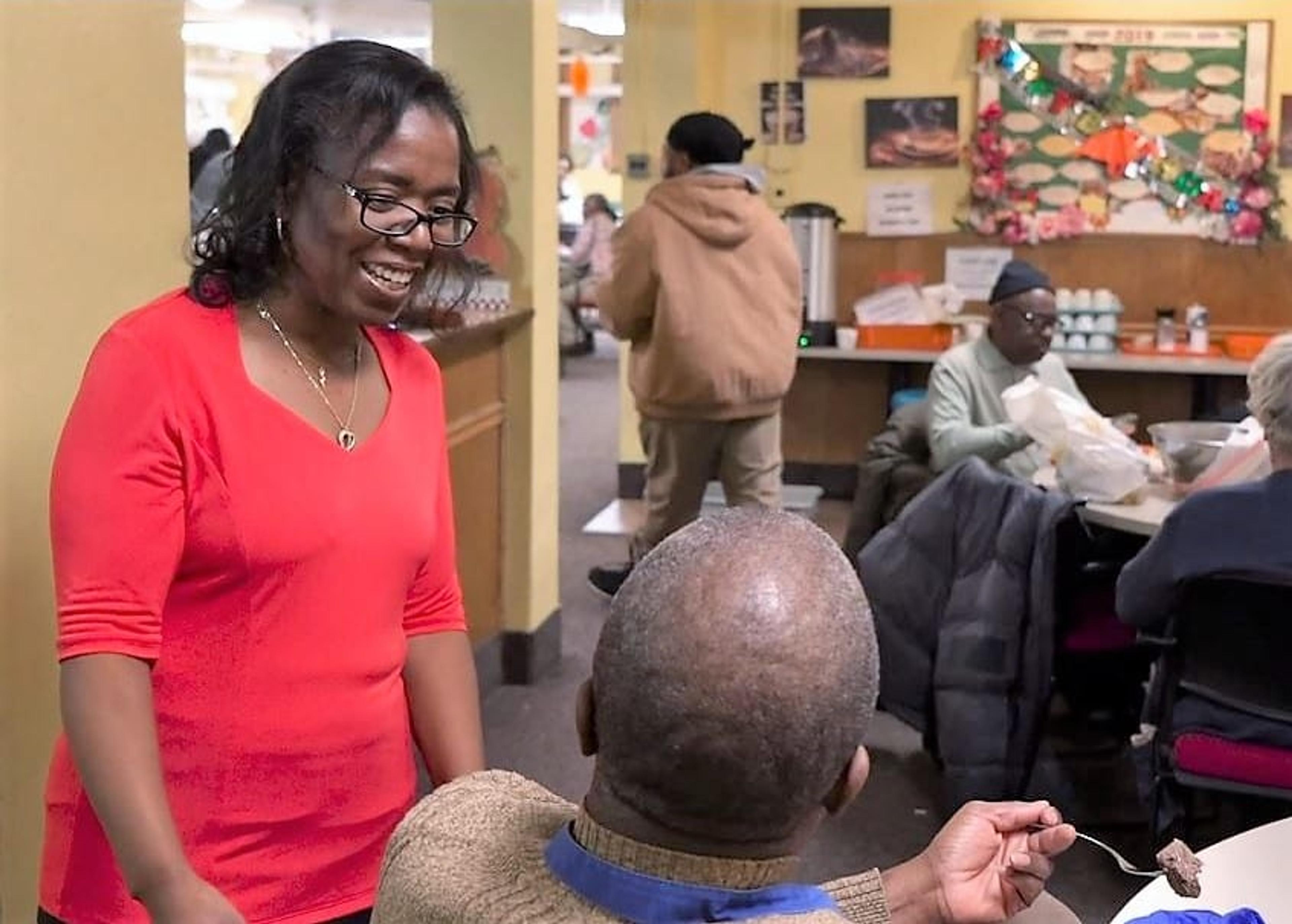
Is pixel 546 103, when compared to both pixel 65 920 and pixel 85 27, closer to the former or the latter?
pixel 85 27

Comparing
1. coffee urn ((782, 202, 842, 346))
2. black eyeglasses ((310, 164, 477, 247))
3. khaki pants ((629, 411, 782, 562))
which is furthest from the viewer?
coffee urn ((782, 202, 842, 346))

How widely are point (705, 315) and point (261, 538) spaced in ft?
11.0

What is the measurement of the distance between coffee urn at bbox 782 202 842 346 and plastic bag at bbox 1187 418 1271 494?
10.1 feet

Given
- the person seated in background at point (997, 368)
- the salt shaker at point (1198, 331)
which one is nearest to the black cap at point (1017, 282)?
the person seated in background at point (997, 368)

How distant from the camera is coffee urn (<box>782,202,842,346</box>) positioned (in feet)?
22.5

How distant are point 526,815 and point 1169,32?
6.47 m

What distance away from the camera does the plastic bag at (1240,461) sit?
11.6 ft

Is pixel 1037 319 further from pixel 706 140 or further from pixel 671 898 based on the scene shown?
pixel 671 898

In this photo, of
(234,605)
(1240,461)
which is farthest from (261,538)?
(1240,461)

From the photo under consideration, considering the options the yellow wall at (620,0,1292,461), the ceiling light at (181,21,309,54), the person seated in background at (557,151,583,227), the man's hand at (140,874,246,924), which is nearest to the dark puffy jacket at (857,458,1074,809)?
the man's hand at (140,874,246,924)

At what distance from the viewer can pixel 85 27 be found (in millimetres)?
2066

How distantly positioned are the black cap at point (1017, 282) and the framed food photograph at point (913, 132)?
2689 millimetres

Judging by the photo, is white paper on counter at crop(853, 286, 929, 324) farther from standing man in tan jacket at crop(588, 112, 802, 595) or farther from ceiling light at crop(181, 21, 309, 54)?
ceiling light at crop(181, 21, 309, 54)

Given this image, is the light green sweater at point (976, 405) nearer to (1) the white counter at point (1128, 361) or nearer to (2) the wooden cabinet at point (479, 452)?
(2) the wooden cabinet at point (479, 452)
